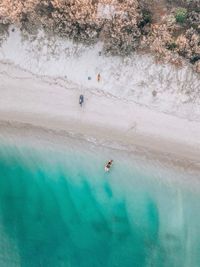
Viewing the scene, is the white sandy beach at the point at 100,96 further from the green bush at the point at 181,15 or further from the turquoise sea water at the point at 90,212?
the green bush at the point at 181,15

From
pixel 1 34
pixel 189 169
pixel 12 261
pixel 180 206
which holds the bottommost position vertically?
pixel 12 261

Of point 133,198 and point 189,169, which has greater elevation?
point 189,169

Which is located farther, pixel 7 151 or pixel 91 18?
pixel 7 151

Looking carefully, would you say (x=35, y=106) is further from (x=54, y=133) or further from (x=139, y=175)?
(x=139, y=175)

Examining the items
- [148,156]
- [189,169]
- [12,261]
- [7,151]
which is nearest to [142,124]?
[148,156]

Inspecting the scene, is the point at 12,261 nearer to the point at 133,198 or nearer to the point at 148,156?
the point at 133,198

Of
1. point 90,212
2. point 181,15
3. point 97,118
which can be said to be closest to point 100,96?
point 97,118
